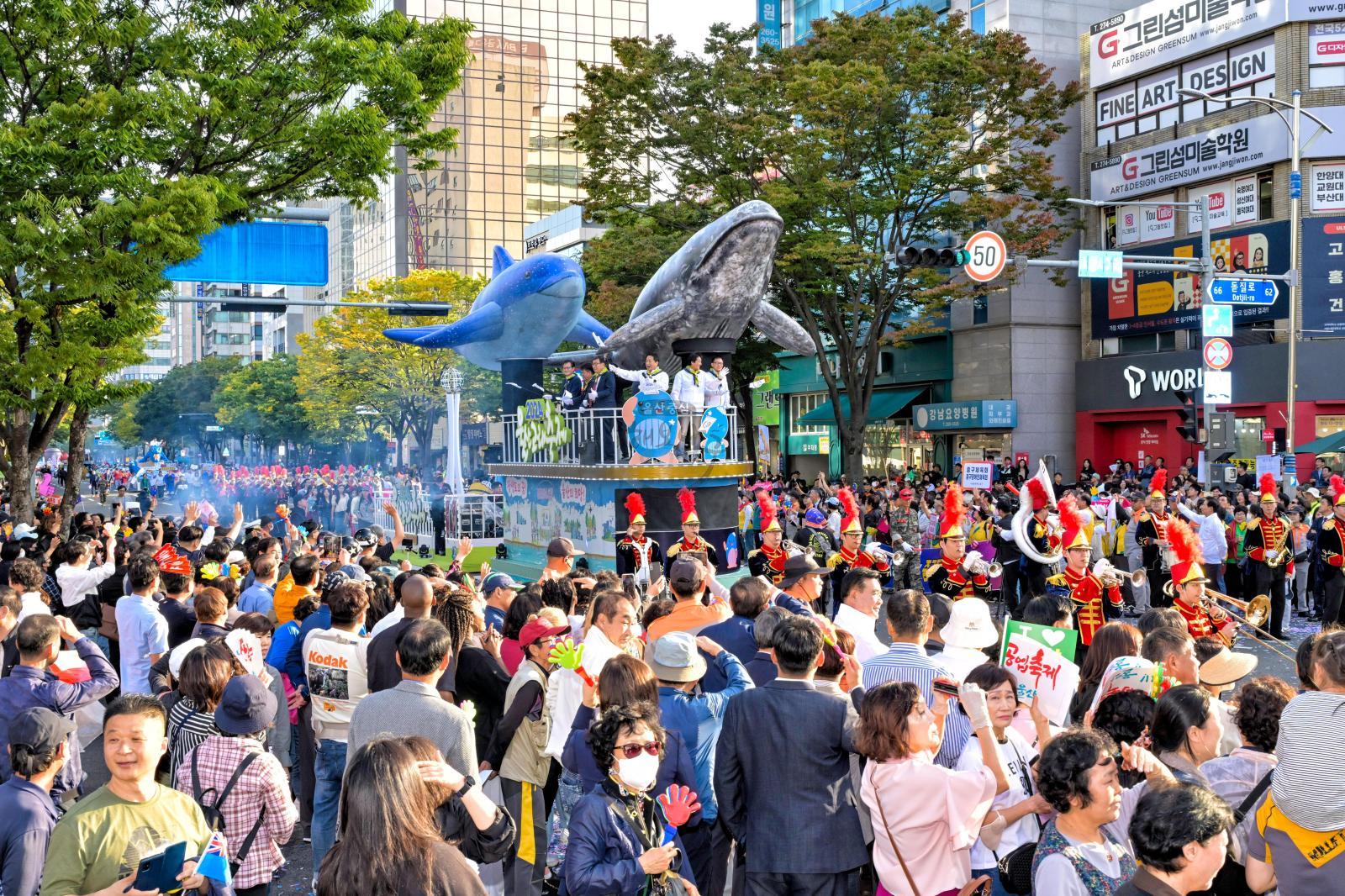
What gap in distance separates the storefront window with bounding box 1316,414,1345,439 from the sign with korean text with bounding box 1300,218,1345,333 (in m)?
2.10

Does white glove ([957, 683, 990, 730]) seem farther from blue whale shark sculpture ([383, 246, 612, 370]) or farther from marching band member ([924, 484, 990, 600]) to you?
blue whale shark sculpture ([383, 246, 612, 370])

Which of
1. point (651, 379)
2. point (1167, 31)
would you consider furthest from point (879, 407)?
point (651, 379)

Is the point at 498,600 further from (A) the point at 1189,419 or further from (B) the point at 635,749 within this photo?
(A) the point at 1189,419

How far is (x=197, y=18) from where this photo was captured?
15.2 meters

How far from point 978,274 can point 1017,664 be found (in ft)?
48.0

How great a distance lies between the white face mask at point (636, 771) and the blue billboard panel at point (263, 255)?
14417 mm

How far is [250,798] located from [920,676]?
305cm

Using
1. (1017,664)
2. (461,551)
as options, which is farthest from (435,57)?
(1017,664)

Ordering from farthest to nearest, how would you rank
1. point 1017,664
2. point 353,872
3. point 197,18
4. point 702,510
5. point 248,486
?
point 248,486 → point 702,510 → point 197,18 → point 1017,664 → point 353,872

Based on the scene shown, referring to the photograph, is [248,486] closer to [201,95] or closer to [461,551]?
[201,95]

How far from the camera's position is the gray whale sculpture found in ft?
61.7

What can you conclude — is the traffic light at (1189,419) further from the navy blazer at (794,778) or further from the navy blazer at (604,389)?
the navy blazer at (794,778)

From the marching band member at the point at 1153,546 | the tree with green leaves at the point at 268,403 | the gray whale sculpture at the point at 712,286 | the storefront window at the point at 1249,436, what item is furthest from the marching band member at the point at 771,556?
the tree with green leaves at the point at 268,403

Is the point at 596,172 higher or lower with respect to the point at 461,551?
higher
